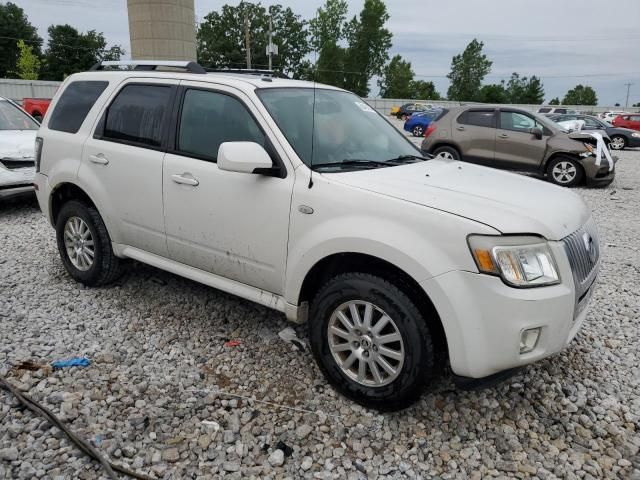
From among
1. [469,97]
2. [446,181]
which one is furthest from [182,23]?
[469,97]

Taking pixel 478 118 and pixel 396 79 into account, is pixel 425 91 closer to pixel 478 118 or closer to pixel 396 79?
pixel 396 79

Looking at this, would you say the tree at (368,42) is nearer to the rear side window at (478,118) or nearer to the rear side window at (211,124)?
the rear side window at (478,118)

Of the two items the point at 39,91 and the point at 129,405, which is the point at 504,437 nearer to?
the point at 129,405

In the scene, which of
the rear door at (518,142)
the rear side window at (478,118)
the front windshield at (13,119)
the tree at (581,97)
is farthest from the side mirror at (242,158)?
the tree at (581,97)

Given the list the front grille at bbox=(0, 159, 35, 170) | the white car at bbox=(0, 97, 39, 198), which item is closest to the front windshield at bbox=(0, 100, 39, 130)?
the white car at bbox=(0, 97, 39, 198)

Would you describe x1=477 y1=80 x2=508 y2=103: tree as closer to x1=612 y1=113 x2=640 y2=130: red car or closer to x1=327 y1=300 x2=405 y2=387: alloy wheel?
x1=612 y1=113 x2=640 y2=130: red car

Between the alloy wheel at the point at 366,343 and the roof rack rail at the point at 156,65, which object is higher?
the roof rack rail at the point at 156,65

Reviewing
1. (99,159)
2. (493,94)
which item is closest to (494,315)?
(99,159)

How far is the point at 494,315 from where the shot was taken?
2.43m

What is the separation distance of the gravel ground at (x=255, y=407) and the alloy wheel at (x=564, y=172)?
7115mm

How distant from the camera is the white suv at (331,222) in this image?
2.49 m

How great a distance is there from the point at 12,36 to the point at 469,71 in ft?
209

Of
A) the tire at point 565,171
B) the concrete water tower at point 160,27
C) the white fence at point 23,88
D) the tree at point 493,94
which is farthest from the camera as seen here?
the tree at point 493,94

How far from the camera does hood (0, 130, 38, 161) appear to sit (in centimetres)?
731
